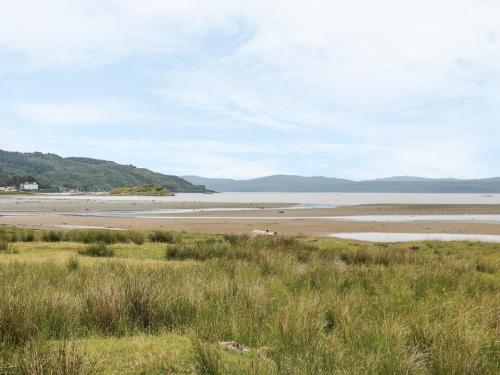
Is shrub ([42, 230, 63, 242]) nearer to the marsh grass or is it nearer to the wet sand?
the marsh grass

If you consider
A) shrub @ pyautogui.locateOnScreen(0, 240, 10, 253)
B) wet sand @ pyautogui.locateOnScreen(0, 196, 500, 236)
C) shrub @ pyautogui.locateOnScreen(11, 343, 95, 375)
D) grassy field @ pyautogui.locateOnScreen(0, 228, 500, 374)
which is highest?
shrub @ pyautogui.locateOnScreen(11, 343, 95, 375)

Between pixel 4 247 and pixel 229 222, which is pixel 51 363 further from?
pixel 229 222

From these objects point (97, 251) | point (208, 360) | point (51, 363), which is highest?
point (51, 363)

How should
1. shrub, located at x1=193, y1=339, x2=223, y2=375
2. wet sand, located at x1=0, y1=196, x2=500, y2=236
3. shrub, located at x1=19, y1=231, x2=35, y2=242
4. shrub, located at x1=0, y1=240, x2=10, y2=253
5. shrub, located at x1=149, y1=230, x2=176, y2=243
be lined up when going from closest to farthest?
shrub, located at x1=193, y1=339, x2=223, y2=375
shrub, located at x1=0, y1=240, x2=10, y2=253
shrub, located at x1=19, y1=231, x2=35, y2=242
shrub, located at x1=149, y1=230, x2=176, y2=243
wet sand, located at x1=0, y1=196, x2=500, y2=236

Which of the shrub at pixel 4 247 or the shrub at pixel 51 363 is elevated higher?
the shrub at pixel 51 363

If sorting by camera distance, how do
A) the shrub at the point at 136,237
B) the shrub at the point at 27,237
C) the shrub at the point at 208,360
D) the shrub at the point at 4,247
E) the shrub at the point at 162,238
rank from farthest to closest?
the shrub at the point at 162,238
the shrub at the point at 136,237
the shrub at the point at 27,237
the shrub at the point at 4,247
the shrub at the point at 208,360

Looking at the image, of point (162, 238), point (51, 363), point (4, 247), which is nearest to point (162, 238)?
point (162, 238)

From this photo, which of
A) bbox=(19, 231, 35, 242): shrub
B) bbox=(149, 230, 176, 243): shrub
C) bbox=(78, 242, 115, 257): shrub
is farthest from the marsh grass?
bbox=(78, 242, 115, 257): shrub

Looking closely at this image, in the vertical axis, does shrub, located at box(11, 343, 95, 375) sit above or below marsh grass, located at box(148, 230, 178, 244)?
above

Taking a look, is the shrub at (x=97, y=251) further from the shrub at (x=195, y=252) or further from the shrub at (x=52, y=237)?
the shrub at (x=52, y=237)

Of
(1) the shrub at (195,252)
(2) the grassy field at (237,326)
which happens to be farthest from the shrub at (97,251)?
(2) the grassy field at (237,326)

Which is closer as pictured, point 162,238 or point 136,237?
point 136,237

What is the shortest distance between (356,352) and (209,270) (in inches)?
221

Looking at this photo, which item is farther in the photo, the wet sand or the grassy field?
the wet sand
